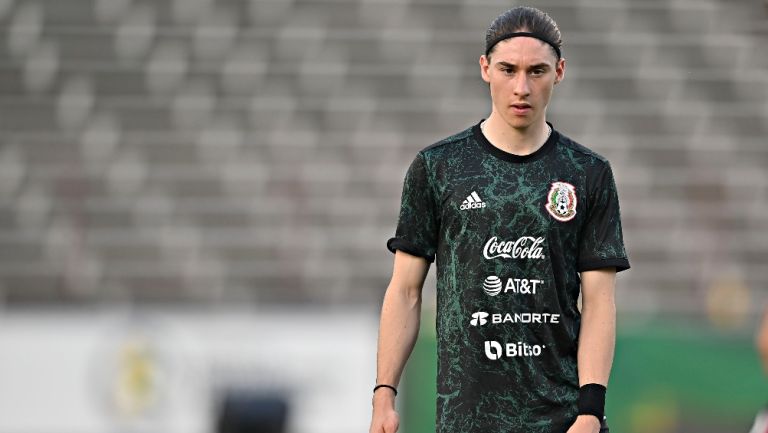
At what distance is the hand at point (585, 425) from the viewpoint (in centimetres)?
323

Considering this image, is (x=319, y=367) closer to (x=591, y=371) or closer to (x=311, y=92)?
(x=311, y=92)

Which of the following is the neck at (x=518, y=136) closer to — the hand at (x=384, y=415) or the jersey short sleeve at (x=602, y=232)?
the jersey short sleeve at (x=602, y=232)

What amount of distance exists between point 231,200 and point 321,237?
877 millimetres

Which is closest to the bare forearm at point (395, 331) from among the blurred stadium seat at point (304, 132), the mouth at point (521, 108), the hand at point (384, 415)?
the hand at point (384, 415)

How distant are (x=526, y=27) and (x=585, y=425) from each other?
0.94 meters

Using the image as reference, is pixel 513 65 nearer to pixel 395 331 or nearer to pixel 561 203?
pixel 561 203

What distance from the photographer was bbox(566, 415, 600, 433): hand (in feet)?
10.6

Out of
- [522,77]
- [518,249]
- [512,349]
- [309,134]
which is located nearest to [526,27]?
[522,77]

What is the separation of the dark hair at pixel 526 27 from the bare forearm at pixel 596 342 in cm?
62

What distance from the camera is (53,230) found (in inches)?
436

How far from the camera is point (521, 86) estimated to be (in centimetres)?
325

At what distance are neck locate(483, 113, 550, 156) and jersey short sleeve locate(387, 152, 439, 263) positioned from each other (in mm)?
192

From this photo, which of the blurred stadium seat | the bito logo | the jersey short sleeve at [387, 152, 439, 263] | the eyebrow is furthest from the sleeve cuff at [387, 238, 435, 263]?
the blurred stadium seat

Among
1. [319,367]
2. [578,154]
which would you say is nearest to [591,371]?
[578,154]
